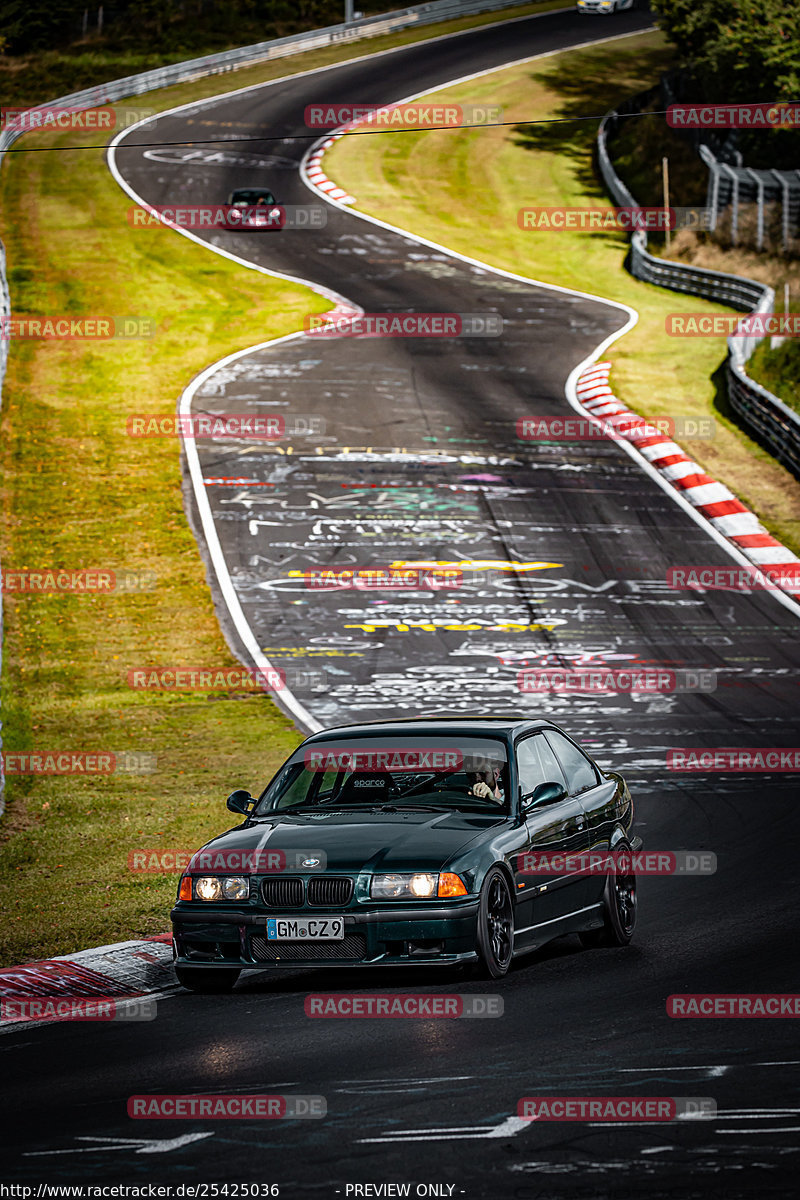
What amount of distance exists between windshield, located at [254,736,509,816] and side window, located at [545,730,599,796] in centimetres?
74

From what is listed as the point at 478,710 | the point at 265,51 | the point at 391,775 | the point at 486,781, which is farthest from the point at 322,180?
the point at 486,781

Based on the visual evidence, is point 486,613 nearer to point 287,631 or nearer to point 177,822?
point 287,631

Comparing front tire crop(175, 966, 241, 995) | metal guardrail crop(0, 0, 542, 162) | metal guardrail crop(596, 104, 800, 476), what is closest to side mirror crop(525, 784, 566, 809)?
front tire crop(175, 966, 241, 995)

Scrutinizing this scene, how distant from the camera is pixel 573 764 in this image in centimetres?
991

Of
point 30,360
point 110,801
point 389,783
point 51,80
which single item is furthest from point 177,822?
point 51,80

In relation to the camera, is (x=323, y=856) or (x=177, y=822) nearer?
(x=323, y=856)

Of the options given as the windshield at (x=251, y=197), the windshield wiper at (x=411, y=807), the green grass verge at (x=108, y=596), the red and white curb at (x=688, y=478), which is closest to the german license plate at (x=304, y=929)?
the windshield wiper at (x=411, y=807)

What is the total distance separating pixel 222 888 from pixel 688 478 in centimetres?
1989

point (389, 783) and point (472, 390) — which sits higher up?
point (389, 783)

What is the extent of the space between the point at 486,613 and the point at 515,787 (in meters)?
12.3

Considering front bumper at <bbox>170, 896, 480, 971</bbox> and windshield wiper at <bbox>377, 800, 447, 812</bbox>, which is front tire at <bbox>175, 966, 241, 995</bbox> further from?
windshield wiper at <bbox>377, 800, 447, 812</bbox>

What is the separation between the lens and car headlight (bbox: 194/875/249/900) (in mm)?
8172

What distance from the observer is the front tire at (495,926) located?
26.0 ft

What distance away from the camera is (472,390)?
32156 millimetres
